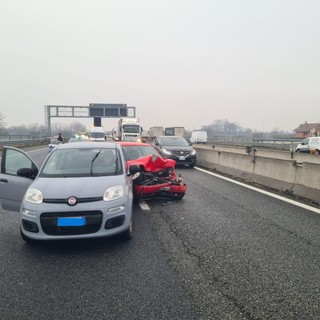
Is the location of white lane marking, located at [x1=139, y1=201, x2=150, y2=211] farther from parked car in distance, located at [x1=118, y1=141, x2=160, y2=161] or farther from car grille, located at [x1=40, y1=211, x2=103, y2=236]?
car grille, located at [x1=40, y1=211, x2=103, y2=236]

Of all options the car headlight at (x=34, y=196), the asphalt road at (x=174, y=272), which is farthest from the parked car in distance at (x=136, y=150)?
the car headlight at (x=34, y=196)

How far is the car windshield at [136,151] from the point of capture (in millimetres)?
8430

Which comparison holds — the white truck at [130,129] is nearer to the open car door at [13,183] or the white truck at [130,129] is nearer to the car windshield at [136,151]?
the car windshield at [136,151]

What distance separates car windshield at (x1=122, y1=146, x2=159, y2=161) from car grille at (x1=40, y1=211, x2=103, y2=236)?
170 inches

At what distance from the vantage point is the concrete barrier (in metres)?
7.29

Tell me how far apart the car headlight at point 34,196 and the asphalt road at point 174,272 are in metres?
0.73

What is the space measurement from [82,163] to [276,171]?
20.3 feet

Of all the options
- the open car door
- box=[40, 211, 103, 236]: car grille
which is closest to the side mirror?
the open car door

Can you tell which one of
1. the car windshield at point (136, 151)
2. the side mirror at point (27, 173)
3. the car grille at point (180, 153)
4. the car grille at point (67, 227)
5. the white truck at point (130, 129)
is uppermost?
the white truck at point (130, 129)

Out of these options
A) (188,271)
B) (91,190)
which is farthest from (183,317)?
(91,190)

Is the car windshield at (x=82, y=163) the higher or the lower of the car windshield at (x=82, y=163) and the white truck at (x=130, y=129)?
the lower

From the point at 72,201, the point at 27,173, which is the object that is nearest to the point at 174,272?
the point at 72,201

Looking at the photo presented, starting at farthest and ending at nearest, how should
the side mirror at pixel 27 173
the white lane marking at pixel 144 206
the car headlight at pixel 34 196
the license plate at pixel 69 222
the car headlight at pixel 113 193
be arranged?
1. the white lane marking at pixel 144 206
2. the side mirror at pixel 27 173
3. the car headlight at pixel 113 193
4. the car headlight at pixel 34 196
5. the license plate at pixel 69 222

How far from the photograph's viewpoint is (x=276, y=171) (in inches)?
352
